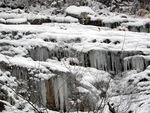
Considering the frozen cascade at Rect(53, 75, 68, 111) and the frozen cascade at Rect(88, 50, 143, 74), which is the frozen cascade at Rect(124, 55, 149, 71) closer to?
the frozen cascade at Rect(88, 50, 143, 74)

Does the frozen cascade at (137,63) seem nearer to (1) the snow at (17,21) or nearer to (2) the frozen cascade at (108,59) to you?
(2) the frozen cascade at (108,59)

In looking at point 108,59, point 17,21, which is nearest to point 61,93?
point 108,59

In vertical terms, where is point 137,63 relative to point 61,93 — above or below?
above

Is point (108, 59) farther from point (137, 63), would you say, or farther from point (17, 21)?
point (17, 21)

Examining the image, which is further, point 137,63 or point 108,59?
point 108,59

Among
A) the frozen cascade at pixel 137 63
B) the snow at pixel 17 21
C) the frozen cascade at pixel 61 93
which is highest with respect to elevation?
the snow at pixel 17 21

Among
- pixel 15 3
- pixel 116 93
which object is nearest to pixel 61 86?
pixel 116 93

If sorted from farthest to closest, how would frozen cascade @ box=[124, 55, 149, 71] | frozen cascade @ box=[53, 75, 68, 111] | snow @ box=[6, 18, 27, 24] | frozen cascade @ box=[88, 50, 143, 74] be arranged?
snow @ box=[6, 18, 27, 24] < frozen cascade @ box=[88, 50, 143, 74] < frozen cascade @ box=[124, 55, 149, 71] < frozen cascade @ box=[53, 75, 68, 111]

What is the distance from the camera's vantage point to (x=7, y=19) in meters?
8.49

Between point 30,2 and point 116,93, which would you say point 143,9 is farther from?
point 116,93

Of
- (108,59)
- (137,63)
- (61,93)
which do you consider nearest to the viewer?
(61,93)

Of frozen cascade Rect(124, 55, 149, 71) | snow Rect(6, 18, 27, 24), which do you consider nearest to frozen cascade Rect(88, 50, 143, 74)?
frozen cascade Rect(124, 55, 149, 71)

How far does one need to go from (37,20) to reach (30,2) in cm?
287

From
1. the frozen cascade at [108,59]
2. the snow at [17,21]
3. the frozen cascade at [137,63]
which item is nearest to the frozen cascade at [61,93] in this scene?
the frozen cascade at [108,59]
